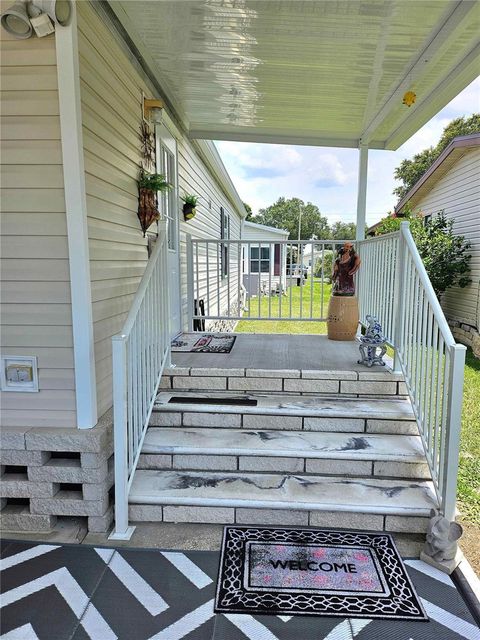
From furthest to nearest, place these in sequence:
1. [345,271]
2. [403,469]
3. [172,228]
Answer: [172,228], [345,271], [403,469]

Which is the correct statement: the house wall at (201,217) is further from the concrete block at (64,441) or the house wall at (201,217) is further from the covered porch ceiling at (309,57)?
the concrete block at (64,441)

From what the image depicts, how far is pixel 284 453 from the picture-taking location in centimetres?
238

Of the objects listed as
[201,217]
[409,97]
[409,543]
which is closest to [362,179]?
[409,97]

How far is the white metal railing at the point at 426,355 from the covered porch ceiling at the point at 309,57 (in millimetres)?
1280

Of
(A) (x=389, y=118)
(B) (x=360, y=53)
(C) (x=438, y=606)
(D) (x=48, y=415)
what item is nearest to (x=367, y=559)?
(C) (x=438, y=606)

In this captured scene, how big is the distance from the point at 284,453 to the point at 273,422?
278mm

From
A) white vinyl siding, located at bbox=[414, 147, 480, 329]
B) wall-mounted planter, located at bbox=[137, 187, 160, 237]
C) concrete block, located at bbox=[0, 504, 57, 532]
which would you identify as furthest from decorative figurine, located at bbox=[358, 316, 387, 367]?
white vinyl siding, located at bbox=[414, 147, 480, 329]

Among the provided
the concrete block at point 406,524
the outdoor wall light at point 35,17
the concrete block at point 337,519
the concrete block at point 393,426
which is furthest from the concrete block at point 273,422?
the outdoor wall light at point 35,17

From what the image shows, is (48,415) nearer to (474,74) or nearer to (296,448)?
(296,448)

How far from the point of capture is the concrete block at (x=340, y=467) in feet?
7.73

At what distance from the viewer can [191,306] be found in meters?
4.59

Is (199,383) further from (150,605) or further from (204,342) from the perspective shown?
(150,605)

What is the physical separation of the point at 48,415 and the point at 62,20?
2.02 m

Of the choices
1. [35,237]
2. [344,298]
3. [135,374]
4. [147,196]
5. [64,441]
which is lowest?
[64,441]
